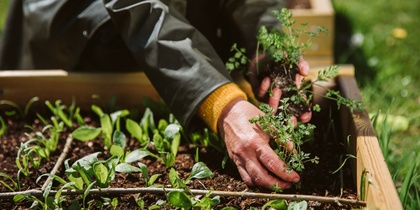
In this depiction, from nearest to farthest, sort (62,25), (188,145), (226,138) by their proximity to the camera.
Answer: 1. (226,138)
2. (188,145)
3. (62,25)

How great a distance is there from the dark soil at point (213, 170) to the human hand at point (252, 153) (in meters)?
0.05

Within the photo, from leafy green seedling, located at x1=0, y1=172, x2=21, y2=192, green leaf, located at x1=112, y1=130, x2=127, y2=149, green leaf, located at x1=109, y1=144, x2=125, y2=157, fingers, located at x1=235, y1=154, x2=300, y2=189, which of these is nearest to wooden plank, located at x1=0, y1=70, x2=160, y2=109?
green leaf, located at x1=112, y1=130, x2=127, y2=149

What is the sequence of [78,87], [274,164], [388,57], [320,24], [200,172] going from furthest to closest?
[388,57]
[320,24]
[78,87]
[200,172]
[274,164]

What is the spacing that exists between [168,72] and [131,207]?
0.50 metres

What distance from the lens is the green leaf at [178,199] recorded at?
5.62 feet

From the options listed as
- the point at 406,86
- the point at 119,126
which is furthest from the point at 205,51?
the point at 406,86

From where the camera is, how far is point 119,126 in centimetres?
236

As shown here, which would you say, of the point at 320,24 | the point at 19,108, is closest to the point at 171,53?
the point at 19,108

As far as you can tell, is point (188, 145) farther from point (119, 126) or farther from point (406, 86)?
point (406, 86)

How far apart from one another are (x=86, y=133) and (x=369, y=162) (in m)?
1.04

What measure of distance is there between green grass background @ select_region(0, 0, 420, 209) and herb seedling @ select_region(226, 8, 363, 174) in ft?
2.13

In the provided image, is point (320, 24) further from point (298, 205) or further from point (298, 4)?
point (298, 205)

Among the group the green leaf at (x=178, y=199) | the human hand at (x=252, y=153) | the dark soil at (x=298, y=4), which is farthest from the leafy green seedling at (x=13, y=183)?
the dark soil at (x=298, y=4)

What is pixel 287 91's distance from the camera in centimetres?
209
